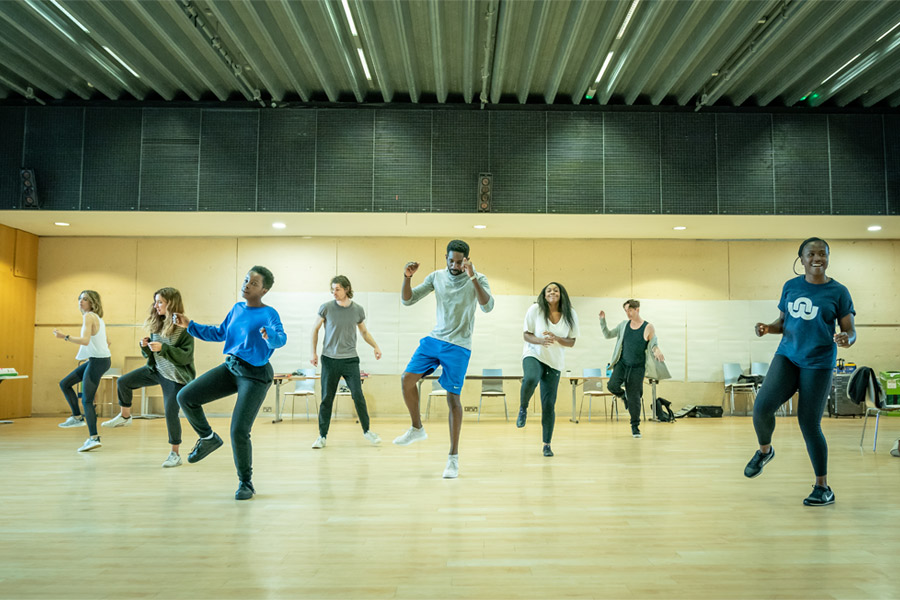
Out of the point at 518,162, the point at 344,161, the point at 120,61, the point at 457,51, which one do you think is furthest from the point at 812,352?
the point at 120,61

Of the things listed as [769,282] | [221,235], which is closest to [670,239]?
[769,282]

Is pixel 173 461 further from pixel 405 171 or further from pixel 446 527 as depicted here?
pixel 405 171

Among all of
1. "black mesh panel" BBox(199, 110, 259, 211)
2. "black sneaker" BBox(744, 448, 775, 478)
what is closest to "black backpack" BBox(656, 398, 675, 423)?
"black sneaker" BBox(744, 448, 775, 478)

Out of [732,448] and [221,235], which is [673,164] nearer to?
[732,448]

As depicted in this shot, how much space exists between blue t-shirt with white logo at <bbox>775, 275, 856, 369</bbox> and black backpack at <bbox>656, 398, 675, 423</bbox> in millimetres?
6424

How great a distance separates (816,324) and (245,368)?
3200 mm

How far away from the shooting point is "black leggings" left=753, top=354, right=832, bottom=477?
Answer: 3.56 m

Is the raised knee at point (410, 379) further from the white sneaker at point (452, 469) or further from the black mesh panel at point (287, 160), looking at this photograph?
the black mesh panel at point (287, 160)

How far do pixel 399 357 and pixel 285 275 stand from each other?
2.33 m

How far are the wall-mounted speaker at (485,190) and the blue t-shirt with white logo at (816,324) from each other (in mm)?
5194

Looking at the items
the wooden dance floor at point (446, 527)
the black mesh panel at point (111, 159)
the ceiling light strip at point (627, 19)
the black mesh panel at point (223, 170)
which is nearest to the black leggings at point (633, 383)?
the wooden dance floor at point (446, 527)

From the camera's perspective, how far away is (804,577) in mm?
2316

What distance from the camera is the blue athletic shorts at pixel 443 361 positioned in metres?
4.39

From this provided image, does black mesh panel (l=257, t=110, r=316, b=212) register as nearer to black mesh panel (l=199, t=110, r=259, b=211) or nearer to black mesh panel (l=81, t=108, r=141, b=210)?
black mesh panel (l=199, t=110, r=259, b=211)
